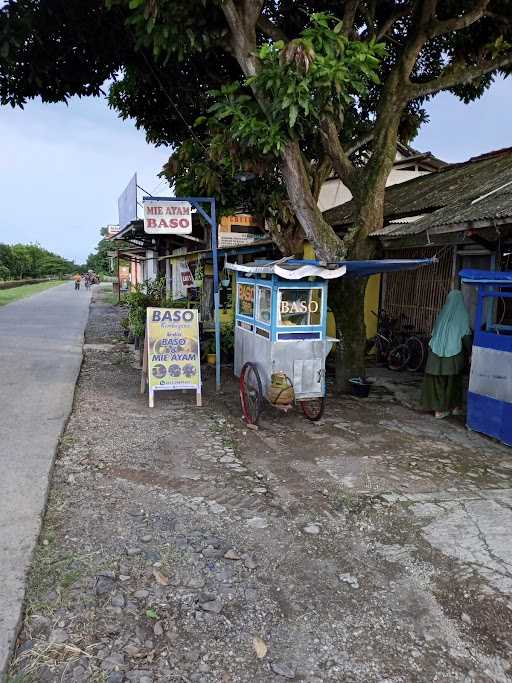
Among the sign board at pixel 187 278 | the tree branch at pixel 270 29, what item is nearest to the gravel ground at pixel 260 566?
the tree branch at pixel 270 29

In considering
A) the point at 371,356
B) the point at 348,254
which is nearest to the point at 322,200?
the point at 371,356

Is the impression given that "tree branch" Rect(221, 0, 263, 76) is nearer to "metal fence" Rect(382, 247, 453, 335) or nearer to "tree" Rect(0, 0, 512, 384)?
"tree" Rect(0, 0, 512, 384)

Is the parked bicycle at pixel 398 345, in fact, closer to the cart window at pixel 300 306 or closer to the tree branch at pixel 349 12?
the cart window at pixel 300 306

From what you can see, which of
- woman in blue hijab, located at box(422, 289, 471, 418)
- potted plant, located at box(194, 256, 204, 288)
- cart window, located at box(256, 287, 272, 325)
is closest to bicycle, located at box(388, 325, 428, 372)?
woman in blue hijab, located at box(422, 289, 471, 418)

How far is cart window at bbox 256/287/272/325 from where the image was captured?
6852 millimetres

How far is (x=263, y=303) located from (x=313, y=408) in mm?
1614

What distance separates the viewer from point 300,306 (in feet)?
21.9

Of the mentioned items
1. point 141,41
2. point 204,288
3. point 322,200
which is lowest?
point 204,288

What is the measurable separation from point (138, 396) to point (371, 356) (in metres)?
5.92

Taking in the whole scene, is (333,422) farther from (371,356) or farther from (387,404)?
(371,356)

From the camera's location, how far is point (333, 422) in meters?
6.88

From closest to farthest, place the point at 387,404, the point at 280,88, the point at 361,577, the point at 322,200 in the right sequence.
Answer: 1. the point at 361,577
2. the point at 280,88
3. the point at 387,404
4. the point at 322,200

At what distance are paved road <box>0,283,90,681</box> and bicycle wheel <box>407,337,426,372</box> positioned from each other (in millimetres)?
6499

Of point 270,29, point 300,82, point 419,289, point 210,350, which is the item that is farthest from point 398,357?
point 270,29
